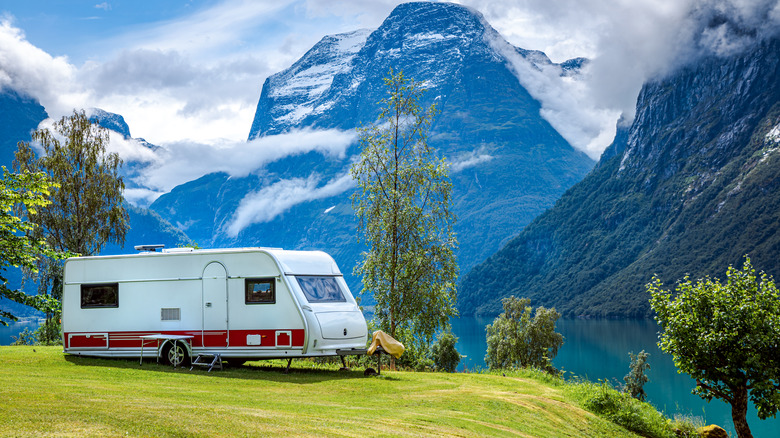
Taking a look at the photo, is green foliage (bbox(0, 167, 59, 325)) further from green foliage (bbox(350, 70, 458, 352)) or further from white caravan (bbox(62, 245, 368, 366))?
green foliage (bbox(350, 70, 458, 352))

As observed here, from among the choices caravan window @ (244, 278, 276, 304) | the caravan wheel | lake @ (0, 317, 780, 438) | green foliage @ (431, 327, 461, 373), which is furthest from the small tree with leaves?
green foliage @ (431, 327, 461, 373)

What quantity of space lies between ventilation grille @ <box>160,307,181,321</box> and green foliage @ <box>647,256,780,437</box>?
48.4 feet

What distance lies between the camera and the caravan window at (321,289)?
61.2 ft

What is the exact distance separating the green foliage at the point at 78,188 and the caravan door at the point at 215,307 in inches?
897

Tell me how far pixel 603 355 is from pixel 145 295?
5346 inches

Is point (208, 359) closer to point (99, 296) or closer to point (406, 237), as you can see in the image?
point (99, 296)

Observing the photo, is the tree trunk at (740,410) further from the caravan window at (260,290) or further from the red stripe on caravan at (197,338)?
the caravan window at (260,290)

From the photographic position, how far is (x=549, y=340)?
72.2 metres

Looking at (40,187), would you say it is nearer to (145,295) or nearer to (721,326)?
(145,295)

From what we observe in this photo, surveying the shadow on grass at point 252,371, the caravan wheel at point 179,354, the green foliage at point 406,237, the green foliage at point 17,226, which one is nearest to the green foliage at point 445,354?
the green foliage at point 406,237

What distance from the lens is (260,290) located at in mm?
18500

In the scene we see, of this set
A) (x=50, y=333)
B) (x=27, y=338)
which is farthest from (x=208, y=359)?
(x=27, y=338)

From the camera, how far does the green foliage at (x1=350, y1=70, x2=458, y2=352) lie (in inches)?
1056

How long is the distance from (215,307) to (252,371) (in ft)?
6.69
